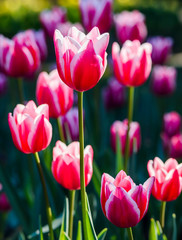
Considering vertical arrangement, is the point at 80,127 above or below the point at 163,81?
above

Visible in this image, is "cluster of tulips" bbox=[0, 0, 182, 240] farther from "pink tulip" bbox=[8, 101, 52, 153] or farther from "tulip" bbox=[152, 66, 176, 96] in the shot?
"tulip" bbox=[152, 66, 176, 96]

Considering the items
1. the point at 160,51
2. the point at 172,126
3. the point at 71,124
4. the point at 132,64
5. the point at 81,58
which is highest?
the point at 81,58

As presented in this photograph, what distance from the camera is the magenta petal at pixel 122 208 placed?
982mm

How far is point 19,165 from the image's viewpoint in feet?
7.57

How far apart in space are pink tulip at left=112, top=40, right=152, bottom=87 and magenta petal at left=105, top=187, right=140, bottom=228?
0.60 m

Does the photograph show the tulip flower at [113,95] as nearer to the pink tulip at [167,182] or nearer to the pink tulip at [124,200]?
the pink tulip at [167,182]

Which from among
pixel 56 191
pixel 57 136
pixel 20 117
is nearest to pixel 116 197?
pixel 20 117

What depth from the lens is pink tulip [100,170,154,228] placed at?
3.23 ft

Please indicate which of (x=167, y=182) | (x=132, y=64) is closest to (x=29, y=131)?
(x=167, y=182)

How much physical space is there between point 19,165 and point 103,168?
2.49 ft

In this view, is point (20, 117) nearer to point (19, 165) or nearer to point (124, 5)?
point (19, 165)

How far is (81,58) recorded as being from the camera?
3.17ft

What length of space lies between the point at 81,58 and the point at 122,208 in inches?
14.8

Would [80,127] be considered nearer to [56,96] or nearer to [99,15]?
[56,96]
